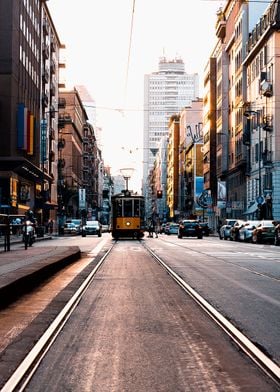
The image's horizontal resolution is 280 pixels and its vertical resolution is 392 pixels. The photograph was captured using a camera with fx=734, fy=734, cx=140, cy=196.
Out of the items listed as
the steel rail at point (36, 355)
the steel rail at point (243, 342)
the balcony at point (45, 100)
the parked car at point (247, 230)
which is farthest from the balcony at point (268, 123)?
the steel rail at point (36, 355)

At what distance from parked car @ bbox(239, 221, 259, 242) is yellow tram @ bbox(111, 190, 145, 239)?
7.26m

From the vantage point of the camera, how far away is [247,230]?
4994cm

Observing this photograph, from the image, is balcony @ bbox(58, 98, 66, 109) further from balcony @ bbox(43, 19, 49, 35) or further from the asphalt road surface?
the asphalt road surface

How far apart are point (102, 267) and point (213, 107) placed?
3466 inches

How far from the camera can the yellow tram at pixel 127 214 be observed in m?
52.5

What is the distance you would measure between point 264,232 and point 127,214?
37.5 ft

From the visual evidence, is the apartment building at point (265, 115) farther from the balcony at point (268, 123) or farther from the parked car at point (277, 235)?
the parked car at point (277, 235)

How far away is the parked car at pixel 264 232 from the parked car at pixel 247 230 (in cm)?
231

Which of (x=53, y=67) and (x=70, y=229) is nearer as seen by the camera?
(x=70, y=229)

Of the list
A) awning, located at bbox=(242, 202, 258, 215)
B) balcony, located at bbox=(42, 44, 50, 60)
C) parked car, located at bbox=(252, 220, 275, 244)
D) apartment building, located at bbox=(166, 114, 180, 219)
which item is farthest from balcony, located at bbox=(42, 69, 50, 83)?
apartment building, located at bbox=(166, 114, 180, 219)

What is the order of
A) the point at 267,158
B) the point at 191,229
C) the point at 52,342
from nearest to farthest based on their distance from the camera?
1. the point at 52,342
2. the point at 191,229
3. the point at 267,158

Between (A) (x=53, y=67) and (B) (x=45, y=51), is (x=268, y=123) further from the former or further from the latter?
(A) (x=53, y=67)

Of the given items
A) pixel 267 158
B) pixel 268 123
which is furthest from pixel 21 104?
pixel 267 158

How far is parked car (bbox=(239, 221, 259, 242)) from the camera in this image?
49.4 m
